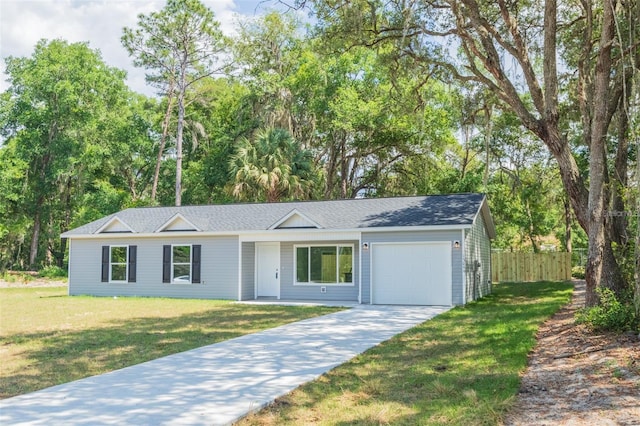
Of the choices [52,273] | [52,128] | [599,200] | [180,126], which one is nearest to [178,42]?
[180,126]

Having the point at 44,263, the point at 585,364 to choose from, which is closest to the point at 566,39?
the point at 585,364

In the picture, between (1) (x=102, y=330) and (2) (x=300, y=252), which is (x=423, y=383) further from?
(2) (x=300, y=252)

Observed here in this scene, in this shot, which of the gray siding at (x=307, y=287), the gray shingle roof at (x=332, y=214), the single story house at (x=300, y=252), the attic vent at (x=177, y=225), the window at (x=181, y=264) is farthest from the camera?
the attic vent at (x=177, y=225)

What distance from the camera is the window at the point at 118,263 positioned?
20.1 meters

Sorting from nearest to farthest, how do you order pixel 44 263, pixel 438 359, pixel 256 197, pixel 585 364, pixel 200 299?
pixel 585 364, pixel 438 359, pixel 200 299, pixel 256 197, pixel 44 263

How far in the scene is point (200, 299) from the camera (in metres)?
18.8

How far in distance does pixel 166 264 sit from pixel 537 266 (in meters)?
17.4

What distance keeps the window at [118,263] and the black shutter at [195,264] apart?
2526 mm

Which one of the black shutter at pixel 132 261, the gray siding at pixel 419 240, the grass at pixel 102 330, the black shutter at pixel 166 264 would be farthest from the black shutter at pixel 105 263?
the gray siding at pixel 419 240

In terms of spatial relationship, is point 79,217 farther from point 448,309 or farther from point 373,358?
point 373,358

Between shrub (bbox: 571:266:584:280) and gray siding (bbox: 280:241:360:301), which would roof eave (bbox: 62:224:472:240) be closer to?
gray siding (bbox: 280:241:360:301)

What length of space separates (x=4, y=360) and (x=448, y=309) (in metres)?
10.7

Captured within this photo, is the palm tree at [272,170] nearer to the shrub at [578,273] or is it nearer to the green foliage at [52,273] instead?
the green foliage at [52,273]

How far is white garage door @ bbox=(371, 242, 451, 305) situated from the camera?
16031 millimetres
